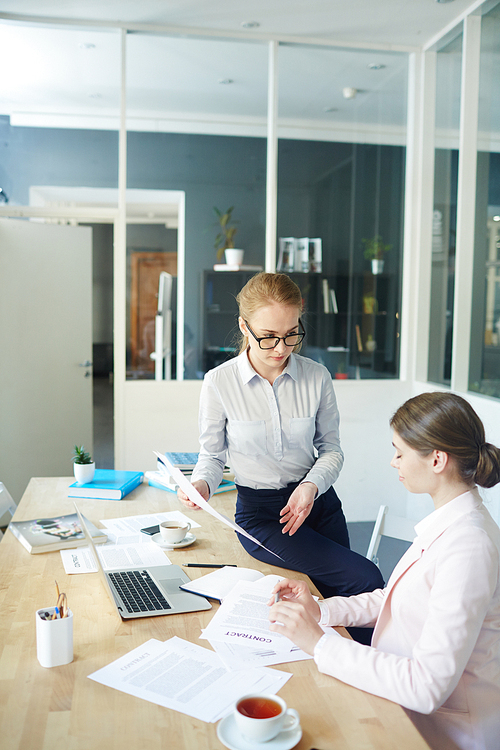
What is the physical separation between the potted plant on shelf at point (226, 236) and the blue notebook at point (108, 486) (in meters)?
2.20

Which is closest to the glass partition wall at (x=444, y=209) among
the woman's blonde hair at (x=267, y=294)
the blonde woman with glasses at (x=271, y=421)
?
the blonde woman with glasses at (x=271, y=421)

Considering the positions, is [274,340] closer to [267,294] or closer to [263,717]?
[267,294]

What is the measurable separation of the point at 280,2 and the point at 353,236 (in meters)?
1.56

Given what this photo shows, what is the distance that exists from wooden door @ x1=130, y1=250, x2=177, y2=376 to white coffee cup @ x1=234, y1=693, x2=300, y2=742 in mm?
3479

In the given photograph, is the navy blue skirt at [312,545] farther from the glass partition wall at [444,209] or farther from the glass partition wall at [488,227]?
the glass partition wall at [444,209]

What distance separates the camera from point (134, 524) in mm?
2082

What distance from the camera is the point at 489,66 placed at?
12.1 ft

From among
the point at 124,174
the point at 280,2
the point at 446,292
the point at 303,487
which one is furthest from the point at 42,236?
the point at 303,487

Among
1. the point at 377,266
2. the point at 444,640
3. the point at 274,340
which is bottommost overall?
the point at 444,640

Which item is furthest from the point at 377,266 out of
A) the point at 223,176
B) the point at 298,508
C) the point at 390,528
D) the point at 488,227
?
the point at 298,508

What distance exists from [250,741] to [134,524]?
3.79ft

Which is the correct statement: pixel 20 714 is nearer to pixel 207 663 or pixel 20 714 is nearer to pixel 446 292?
pixel 207 663

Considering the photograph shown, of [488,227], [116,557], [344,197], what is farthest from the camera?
[344,197]

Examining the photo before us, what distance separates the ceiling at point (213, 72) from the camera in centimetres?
407
